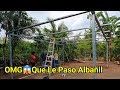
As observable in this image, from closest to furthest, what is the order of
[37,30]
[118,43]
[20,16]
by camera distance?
[20,16]
[37,30]
[118,43]

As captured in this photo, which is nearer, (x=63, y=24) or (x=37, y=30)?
(x=37, y=30)

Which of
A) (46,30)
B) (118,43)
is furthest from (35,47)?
(118,43)

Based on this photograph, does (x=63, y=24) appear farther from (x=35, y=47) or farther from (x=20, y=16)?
(x=20, y=16)

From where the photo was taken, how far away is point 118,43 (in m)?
18.4

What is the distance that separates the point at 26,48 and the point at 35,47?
65 cm
